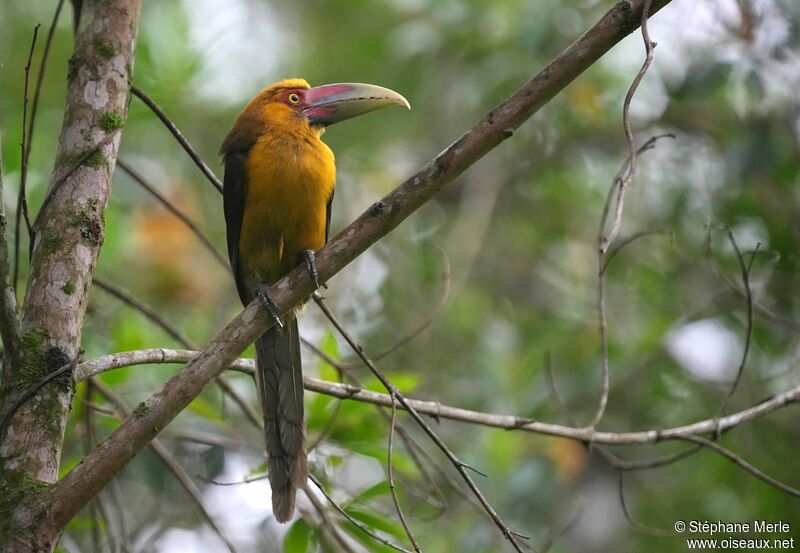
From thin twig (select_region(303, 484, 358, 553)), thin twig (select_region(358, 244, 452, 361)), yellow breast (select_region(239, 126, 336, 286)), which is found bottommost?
thin twig (select_region(303, 484, 358, 553))

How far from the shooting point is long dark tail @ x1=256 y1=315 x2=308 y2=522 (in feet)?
12.4

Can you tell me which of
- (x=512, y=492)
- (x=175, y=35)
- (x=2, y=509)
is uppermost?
(x=175, y=35)

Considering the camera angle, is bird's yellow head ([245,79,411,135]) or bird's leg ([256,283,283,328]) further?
bird's yellow head ([245,79,411,135])

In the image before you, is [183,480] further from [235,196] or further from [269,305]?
[235,196]

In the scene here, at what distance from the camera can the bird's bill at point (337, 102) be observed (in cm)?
445

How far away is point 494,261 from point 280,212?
199 inches

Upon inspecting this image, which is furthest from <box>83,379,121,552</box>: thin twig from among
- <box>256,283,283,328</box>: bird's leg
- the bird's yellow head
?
the bird's yellow head

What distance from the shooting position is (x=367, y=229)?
2.90 meters

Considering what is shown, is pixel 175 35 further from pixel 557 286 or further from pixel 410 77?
pixel 557 286

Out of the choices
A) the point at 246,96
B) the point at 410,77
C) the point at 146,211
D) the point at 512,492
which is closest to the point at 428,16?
the point at 410,77

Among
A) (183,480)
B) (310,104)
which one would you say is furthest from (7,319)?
(310,104)

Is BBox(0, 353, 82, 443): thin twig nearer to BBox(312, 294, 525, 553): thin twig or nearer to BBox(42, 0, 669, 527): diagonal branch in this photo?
Answer: BBox(42, 0, 669, 527): diagonal branch

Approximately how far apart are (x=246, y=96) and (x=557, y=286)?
3.47 meters

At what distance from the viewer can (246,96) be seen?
795 centimetres
